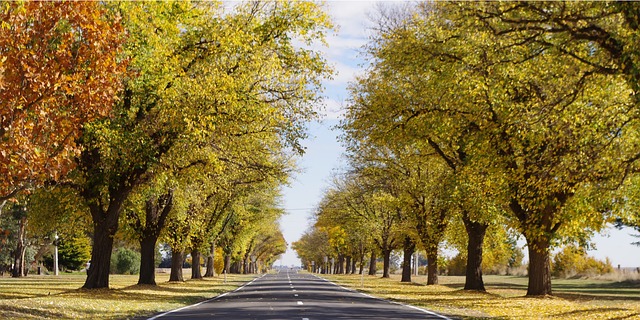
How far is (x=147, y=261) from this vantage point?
39469 mm

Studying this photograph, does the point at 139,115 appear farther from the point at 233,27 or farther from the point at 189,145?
the point at 233,27

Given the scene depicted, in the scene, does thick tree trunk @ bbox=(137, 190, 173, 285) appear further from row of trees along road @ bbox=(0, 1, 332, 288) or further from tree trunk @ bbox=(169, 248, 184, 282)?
tree trunk @ bbox=(169, 248, 184, 282)

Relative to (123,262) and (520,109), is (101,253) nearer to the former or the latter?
(520,109)

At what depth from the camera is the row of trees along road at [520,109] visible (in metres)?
15.8

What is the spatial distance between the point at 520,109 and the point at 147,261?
82.2ft

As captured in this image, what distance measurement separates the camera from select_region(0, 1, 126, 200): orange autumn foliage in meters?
15.4

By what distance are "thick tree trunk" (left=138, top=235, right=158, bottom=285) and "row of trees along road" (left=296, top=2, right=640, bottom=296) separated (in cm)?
1255

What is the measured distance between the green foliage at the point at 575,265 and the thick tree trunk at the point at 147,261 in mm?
44467

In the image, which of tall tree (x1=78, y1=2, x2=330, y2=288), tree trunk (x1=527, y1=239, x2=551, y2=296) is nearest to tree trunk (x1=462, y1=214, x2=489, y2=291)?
tree trunk (x1=527, y1=239, x2=551, y2=296)

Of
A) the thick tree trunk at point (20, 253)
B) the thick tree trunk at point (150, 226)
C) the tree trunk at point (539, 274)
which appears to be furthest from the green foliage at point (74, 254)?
the tree trunk at point (539, 274)

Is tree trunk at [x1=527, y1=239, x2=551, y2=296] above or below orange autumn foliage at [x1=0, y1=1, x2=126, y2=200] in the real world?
below

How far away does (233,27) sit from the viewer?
80.3ft

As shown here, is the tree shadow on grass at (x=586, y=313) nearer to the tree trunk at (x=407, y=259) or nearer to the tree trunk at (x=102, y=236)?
the tree trunk at (x=102, y=236)

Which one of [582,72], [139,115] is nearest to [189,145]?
[139,115]
